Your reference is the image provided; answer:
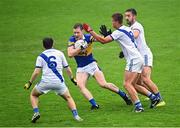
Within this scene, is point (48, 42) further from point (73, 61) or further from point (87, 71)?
point (73, 61)

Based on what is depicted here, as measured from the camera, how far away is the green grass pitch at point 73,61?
18812 mm

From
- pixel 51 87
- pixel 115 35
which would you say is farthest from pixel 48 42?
pixel 115 35

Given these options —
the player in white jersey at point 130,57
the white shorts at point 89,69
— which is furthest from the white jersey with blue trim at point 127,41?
the white shorts at point 89,69

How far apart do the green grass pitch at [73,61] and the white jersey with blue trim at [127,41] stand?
1.56 metres

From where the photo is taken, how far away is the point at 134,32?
19.9 metres

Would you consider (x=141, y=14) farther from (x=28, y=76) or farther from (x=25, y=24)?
(x=28, y=76)

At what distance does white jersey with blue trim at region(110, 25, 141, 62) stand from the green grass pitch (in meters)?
1.56

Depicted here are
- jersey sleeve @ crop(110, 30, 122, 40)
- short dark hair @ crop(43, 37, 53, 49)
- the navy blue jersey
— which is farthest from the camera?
the navy blue jersey

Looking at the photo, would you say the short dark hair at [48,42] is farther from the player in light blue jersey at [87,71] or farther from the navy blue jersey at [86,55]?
the navy blue jersey at [86,55]

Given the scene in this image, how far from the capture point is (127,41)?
19.1m

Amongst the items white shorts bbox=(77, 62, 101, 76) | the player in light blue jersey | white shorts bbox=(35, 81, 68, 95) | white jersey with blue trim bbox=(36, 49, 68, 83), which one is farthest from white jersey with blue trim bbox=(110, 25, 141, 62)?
white shorts bbox=(35, 81, 68, 95)

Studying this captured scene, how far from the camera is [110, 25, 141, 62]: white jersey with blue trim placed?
19.0 metres

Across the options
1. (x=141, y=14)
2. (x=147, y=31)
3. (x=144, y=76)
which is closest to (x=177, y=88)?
(x=144, y=76)

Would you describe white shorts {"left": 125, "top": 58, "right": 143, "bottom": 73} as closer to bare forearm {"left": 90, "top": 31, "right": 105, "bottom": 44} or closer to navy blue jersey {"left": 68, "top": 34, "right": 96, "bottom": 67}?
bare forearm {"left": 90, "top": 31, "right": 105, "bottom": 44}
